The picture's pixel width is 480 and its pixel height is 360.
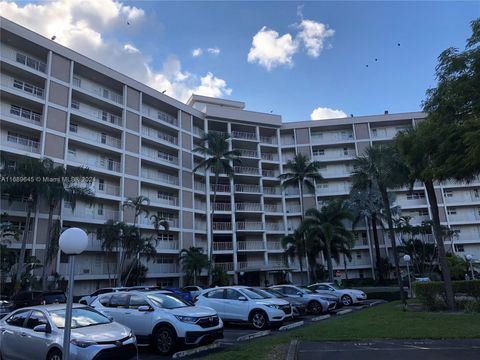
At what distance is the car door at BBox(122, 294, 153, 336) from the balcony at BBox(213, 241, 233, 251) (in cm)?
3703

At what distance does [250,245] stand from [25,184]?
96.9 feet

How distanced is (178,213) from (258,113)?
20539 mm

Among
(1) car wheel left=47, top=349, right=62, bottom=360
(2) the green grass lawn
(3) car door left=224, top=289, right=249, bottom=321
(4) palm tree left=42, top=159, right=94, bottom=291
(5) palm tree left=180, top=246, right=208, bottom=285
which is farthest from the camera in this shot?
(5) palm tree left=180, top=246, right=208, bottom=285

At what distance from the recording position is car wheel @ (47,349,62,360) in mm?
8177

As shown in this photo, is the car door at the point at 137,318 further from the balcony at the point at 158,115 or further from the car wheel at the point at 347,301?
the balcony at the point at 158,115

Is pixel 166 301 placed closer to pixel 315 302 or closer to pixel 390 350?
pixel 390 350

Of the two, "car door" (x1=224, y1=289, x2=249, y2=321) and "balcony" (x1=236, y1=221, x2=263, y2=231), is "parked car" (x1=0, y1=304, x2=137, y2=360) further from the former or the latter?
"balcony" (x1=236, y1=221, x2=263, y2=231)

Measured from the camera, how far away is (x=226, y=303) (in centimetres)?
1593

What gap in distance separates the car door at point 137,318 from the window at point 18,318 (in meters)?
2.92

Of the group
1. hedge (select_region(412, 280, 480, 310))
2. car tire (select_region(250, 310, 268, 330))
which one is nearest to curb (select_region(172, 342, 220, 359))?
Answer: car tire (select_region(250, 310, 268, 330))

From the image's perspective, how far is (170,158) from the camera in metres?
48.4

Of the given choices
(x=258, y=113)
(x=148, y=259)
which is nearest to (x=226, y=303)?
(x=148, y=259)

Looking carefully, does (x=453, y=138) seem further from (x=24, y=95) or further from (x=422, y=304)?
(x=24, y=95)

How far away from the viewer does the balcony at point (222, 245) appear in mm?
48997
